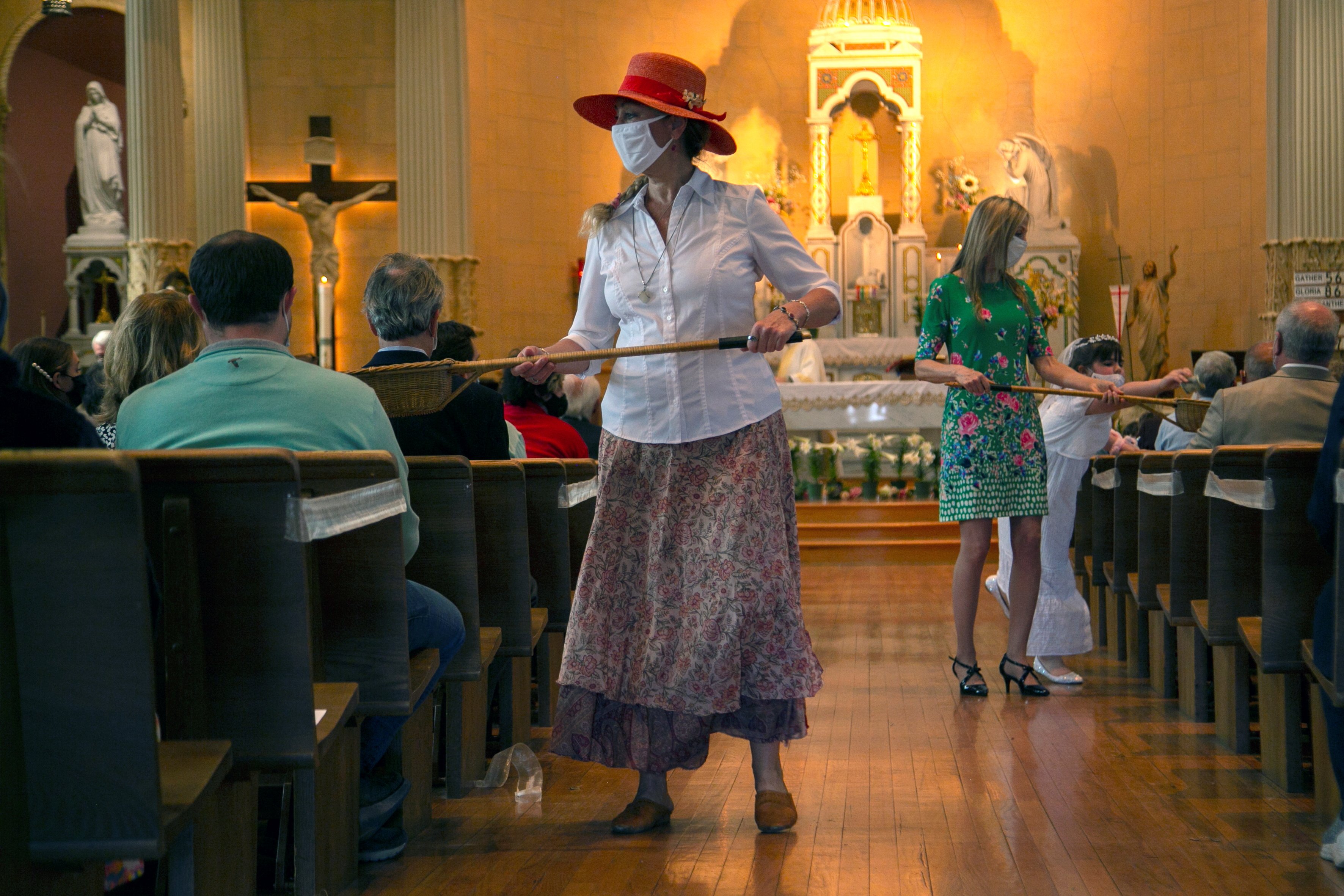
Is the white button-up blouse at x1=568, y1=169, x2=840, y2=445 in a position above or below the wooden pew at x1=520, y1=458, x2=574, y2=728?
above

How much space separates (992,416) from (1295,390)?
96 centimetres

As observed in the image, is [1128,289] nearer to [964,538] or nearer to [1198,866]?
[964,538]

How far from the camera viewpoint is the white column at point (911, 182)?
12859 mm

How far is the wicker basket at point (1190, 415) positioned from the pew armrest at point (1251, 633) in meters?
1.33

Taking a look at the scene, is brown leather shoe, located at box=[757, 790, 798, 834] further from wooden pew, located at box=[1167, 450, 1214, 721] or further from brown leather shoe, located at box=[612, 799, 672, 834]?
wooden pew, located at box=[1167, 450, 1214, 721]

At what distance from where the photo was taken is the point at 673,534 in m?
2.78

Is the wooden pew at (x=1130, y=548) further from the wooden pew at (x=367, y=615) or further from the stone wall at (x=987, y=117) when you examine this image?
the stone wall at (x=987, y=117)

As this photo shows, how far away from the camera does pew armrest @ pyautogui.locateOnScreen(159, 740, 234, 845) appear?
5.21 ft

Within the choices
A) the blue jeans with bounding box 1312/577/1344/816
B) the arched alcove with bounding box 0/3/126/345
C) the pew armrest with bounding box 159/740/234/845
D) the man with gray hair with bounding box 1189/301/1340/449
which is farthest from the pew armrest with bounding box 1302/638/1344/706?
the arched alcove with bounding box 0/3/126/345

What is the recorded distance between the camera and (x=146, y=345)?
10.7ft

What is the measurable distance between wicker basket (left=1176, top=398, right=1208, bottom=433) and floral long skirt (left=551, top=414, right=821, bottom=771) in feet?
6.80

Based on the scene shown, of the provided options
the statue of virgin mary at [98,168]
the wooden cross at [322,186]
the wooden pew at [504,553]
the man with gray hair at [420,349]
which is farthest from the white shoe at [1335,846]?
the statue of virgin mary at [98,168]

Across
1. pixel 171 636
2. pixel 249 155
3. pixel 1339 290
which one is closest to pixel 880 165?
pixel 1339 290

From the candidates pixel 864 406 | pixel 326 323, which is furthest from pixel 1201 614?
pixel 326 323
